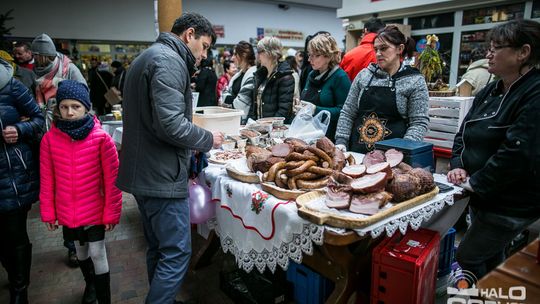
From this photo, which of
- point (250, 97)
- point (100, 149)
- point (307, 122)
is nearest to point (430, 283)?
point (307, 122)

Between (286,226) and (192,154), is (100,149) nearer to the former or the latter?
(192,154)

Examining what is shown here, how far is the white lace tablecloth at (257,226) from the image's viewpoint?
5.15 feet

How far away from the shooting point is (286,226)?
1.61 m

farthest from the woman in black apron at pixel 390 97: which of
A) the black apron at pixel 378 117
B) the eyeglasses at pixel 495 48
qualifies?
the eyeglasses at pixel 495 48

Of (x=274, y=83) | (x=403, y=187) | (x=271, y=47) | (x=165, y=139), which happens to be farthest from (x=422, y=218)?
(x=271, y=47)

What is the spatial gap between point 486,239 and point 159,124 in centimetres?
174

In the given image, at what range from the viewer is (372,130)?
251 centimetres

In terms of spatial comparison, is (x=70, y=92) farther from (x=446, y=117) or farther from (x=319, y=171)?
(x=446, y=117)

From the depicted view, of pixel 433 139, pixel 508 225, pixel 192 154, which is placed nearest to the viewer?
pixel 508 225

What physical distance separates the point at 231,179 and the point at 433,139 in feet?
8.47

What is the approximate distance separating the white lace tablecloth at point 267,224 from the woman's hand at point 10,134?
3.94 feet

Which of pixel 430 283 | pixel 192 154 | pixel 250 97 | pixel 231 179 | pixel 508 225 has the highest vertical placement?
pixel 250 97

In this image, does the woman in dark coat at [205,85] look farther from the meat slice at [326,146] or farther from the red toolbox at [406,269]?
the red toolbox at [406,269]

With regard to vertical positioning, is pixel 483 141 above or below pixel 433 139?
above
